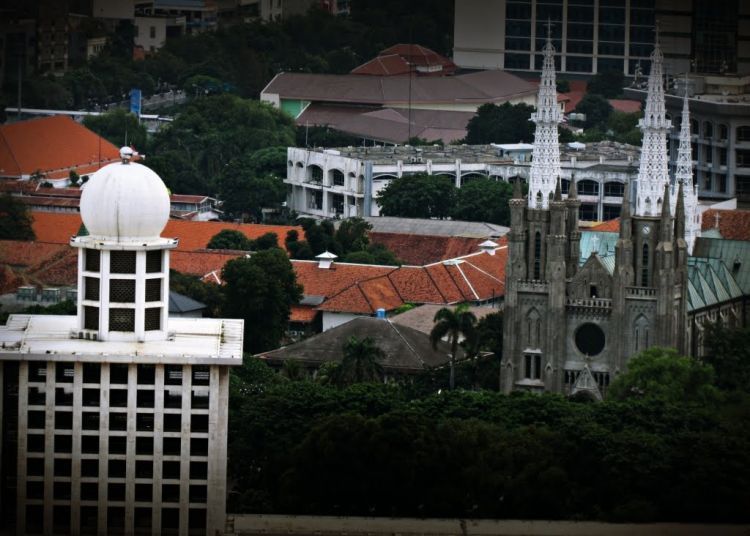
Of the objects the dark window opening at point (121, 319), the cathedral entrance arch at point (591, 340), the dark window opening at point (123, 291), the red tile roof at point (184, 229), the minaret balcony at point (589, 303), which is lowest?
the cathedral entrance arch at point (591, 340)

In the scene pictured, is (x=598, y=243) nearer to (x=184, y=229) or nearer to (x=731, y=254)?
(x=731, y=254)

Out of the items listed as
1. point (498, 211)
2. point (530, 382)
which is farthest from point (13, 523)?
point (498, 211)

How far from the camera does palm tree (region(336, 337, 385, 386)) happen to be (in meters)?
120

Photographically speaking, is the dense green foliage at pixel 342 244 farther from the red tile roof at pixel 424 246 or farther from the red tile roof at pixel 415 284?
the red tile roof at pixel 415 284

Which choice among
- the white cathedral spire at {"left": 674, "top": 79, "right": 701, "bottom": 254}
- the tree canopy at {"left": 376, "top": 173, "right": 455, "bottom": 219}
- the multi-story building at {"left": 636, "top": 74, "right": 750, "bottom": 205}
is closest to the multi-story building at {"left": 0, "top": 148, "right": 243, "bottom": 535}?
the white cathedral spire at {"left": 674, "top": 79, "right": 701, "bottom": 254}

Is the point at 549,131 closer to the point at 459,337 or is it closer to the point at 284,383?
the point at 459,337

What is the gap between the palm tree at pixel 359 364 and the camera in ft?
392

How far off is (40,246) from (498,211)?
31455mm

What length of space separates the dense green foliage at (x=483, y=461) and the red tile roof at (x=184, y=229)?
186ft

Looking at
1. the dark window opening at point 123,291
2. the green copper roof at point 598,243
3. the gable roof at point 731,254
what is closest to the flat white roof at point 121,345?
the dark window opening at point 123,291

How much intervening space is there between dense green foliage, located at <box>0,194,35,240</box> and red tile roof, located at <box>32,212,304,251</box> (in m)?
1.13

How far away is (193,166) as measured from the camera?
19888 cm

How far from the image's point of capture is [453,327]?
414ft

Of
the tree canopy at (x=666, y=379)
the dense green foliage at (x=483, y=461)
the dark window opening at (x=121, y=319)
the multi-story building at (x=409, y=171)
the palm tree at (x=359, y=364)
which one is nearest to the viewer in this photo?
the dark window opening at (x=121, y=319)
